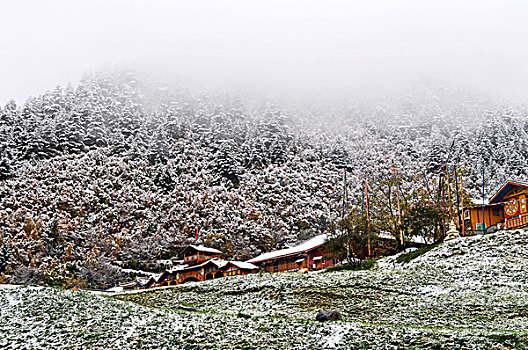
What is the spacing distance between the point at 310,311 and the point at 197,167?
99283 millimetres

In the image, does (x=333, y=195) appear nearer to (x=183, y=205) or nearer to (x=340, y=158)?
(x=340, y=158)

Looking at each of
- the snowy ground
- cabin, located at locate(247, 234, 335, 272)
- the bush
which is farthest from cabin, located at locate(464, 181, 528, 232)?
cabin, located at locate(247, 234, 335, 272)

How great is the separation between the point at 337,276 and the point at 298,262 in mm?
23938

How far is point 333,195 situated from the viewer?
342 ft

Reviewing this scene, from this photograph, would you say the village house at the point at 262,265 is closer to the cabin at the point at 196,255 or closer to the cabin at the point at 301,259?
the cabin at the point at 301,259

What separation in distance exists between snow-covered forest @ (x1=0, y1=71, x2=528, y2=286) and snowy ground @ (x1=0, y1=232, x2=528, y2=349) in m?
20.0

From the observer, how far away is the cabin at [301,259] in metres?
50.6

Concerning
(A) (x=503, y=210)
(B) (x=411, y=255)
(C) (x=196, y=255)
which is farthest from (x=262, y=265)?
(A) (x=503, y=210)

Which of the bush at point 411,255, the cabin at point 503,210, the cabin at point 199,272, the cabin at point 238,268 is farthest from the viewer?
the cabin at point 199,272

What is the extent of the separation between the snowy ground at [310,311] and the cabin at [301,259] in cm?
1854

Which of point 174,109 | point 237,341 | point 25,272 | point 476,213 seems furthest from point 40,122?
point 237,341

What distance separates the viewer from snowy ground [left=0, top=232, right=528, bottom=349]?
14891mm

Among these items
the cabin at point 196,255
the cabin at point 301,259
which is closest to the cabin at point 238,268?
the cabin at point 301,259

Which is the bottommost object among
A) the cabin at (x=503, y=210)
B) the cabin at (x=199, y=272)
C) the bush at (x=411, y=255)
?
the cabin at (x=199, y=272)
